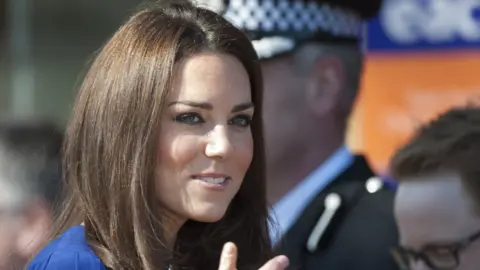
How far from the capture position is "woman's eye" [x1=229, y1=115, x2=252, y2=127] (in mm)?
1666

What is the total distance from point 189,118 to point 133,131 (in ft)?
0.29

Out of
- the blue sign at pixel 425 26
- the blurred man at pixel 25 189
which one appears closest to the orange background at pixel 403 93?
the blue sign at pixel 425 26

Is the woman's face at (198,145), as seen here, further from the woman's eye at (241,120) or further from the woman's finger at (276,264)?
the woman's finger at (276,264)

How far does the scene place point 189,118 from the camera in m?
1.61

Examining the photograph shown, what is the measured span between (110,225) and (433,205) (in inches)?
37.6

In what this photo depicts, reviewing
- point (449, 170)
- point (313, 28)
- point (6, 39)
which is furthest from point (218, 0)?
point (6, 39)

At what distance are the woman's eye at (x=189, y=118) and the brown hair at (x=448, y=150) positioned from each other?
2.95ft

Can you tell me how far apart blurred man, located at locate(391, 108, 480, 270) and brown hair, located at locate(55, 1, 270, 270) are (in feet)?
2.29

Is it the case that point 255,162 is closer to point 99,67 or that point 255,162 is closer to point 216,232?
point 216,232

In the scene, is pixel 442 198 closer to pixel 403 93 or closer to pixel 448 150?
pixel 448 150

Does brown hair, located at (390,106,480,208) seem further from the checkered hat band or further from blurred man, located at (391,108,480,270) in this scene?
the checkered hat band

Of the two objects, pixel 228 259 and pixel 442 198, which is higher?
pixel 228 259

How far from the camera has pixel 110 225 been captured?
161cm

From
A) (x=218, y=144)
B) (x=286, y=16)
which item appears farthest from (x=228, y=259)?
(x=286, y=16)
